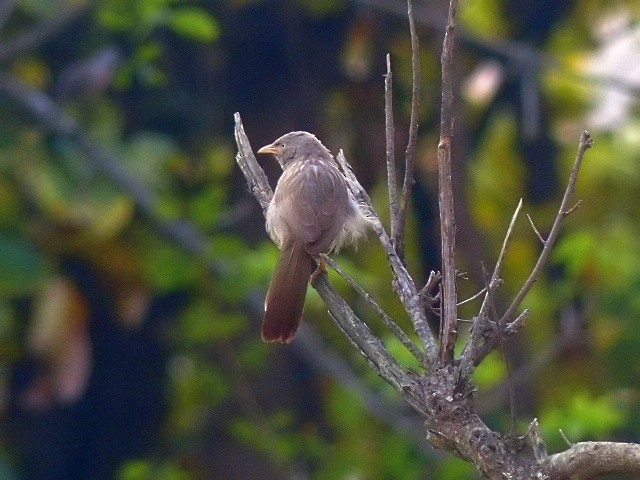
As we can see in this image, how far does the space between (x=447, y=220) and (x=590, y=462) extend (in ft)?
2.16

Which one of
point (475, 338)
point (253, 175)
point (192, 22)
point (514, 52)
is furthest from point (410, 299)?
point (514, 52)

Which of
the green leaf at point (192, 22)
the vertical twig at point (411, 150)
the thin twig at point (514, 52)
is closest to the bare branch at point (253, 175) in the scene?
the vertical twig at point (411, 150)

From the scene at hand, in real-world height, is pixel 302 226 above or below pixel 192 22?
above

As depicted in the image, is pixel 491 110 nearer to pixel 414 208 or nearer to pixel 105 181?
pixel 414 208

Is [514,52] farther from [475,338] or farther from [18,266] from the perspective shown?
[475,338]

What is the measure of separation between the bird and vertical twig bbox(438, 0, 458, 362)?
45.1 inches

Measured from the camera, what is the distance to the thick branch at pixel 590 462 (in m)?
2.55

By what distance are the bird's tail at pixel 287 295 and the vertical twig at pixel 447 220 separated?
1.22 m

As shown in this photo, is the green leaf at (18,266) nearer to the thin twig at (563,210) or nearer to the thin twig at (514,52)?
the thin twig at (514,52)

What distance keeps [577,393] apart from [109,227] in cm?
369

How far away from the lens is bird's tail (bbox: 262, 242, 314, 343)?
13.1 feet

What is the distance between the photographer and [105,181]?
7.69 metres

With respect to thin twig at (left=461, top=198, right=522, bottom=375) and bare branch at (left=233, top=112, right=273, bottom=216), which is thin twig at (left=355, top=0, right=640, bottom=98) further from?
thin twig at (left=461, top=198, right=522, bottom=375)

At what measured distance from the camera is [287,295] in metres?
4.15
